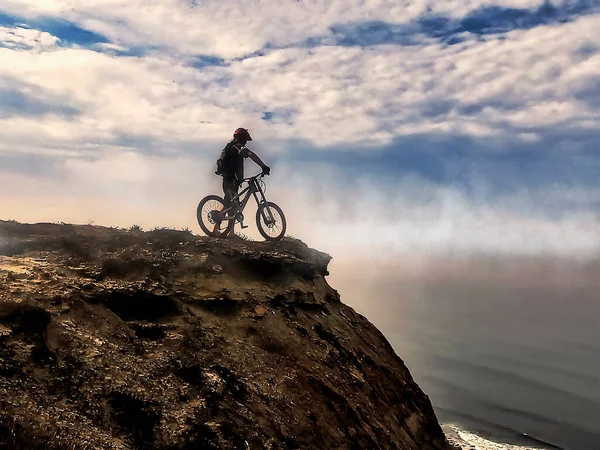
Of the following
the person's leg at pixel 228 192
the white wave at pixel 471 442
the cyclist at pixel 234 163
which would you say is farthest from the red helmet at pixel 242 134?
the white wave at pixel 471 442

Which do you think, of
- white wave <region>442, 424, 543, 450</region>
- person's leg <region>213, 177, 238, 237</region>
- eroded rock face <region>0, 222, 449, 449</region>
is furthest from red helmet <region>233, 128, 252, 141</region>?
white wave <region>442, 424, 543, 450</region>

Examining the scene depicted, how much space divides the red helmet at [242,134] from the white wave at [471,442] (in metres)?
21.5

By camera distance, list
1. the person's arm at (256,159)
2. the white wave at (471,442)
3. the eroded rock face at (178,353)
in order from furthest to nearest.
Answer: the white wave at (471,442), the person's arm at (256,159), the eroded rock face at (178,353)

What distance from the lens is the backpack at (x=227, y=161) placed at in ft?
52.9

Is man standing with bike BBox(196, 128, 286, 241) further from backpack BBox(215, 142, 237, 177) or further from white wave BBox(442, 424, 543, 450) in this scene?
white wave BBox(442, 424, 543, 450)

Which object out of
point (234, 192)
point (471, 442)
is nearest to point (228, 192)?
point (234, 192)

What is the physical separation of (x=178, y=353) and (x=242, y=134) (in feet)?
29.2

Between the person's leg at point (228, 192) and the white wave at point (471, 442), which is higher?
the person's leg at point (228, 192)

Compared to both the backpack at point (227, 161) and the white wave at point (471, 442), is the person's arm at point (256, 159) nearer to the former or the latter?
the backpack at point (227, 161)

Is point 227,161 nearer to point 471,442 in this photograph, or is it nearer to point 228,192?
point 228,192

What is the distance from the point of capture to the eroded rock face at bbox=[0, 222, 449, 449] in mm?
7836

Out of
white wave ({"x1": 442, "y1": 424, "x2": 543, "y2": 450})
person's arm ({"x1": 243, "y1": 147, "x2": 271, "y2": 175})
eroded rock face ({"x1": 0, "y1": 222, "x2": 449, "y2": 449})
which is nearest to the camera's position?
eroded rock face ({"x1": 0, "y1": 222, "x2": 449, "y2": 449})

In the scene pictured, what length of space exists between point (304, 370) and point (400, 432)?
13.5ft

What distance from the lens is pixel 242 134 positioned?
16359 mm
